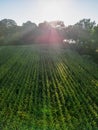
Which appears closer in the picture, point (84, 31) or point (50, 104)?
point (50, 104)

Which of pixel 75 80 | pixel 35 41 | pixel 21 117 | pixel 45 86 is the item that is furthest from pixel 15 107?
pixel 35 41

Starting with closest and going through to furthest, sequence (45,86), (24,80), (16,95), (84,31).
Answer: (16,95) → (45,86) → (24,80) → (84,31)

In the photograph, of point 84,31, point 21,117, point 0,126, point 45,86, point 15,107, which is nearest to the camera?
point 0,126

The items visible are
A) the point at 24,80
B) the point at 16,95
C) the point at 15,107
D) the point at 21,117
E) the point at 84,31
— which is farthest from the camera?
the point at 84,31

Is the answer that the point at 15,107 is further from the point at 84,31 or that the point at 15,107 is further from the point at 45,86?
the point at 84,31

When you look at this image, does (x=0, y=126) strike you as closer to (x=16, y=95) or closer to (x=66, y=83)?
(x=16, y=95)

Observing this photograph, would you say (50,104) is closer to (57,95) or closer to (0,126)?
(57,95)

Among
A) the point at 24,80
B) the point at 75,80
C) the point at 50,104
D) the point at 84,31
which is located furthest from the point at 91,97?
the point at 84,31

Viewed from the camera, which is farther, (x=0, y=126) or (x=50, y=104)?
(x=50, y=104)

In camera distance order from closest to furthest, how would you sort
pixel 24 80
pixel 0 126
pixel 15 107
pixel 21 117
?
pixel 0 126 → pixel 21 117 → pixel 15 107 → pixel 24 80
